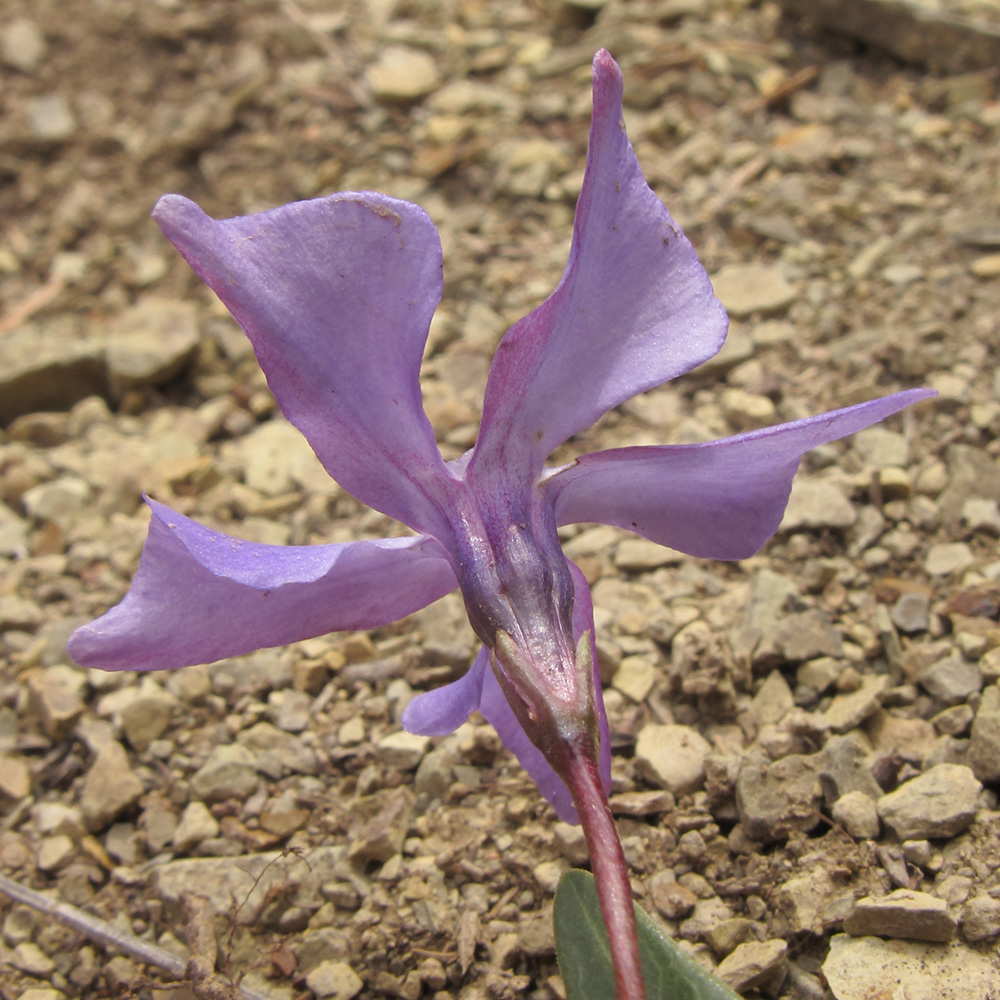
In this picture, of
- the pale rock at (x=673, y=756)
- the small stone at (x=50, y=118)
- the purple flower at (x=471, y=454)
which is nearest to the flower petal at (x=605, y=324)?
the purple flower at (x=471, y=454)

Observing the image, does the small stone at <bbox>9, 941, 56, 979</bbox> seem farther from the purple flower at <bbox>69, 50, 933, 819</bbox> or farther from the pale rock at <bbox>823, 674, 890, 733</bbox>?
the pale rock at <bbox>823, 674, 890, 733</bbox>

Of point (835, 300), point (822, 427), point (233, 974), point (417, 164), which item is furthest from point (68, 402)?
point (822, 427)

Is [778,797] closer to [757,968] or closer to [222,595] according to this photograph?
[757,968]

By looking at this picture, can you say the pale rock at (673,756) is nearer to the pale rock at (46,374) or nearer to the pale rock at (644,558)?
the pale rock at (644,558)

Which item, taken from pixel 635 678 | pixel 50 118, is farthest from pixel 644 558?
pixel 50 118

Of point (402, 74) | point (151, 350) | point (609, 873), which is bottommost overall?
point (151, 350)
